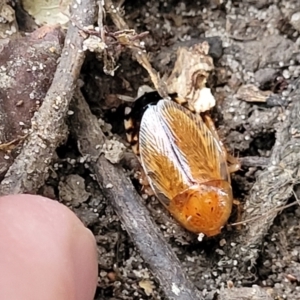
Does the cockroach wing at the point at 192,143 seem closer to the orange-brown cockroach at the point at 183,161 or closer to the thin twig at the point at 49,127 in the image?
the orange-brown cockroach at the point at 183,161

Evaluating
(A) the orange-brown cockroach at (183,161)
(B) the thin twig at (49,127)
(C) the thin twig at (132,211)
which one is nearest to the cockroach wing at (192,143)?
(A) the orange-brown cockroach at (183,161)

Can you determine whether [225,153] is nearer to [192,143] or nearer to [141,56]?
[192,143]

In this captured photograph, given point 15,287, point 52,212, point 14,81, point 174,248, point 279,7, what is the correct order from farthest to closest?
point 279,7 → point 174,248 → point 14,81 → point 52,212 → point 15,287

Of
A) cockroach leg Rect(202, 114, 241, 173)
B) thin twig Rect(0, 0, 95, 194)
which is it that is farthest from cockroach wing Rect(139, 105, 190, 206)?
thin twig Rect(0, 0, 95, 194)

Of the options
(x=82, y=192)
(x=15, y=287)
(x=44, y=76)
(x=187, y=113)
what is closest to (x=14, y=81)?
(x=44, y=76)

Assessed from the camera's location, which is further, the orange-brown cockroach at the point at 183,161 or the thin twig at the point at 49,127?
the orange-brown cockroach at the point at 183,161

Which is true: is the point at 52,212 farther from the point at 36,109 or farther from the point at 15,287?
the point at 36,109
